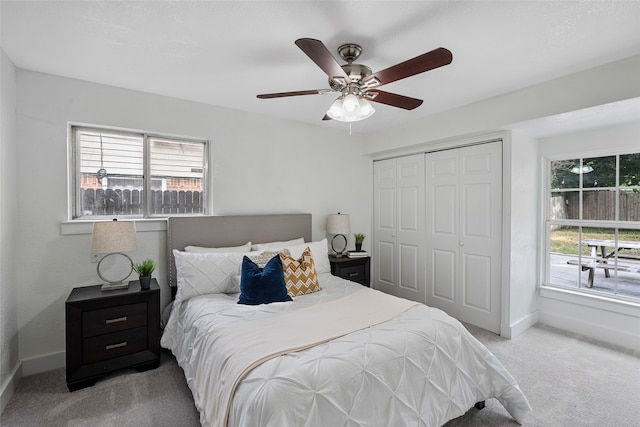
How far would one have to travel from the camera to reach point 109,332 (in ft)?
7.74

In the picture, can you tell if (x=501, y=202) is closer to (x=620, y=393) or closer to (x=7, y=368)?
(x=620, y=393)

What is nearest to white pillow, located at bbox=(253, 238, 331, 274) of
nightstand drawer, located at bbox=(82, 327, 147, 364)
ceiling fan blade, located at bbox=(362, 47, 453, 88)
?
nightstand drawer, located at bbox=(82, 327, 147, 364)

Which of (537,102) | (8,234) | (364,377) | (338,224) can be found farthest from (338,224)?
(8,234)

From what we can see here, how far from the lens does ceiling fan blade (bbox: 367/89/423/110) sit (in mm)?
2059

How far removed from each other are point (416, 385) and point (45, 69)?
3.53 m

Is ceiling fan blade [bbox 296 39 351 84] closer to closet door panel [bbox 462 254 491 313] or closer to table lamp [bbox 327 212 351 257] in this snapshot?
table lamp [bbox 327 212 351 257]

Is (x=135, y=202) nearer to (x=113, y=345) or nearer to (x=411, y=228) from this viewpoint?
(x=113, y=345)

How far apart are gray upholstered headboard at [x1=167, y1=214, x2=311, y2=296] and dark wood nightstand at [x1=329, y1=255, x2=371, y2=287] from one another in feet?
1.62

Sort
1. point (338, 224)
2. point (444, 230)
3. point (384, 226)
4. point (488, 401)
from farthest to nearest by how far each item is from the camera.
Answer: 1. point (384, 226)
2. point (338, 224)
3. point (444, 230)
4. point (488, 401)

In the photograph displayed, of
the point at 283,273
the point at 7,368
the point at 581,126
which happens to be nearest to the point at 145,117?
the point at 283,273

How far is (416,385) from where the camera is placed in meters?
1.63

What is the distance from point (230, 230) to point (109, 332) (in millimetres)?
1348

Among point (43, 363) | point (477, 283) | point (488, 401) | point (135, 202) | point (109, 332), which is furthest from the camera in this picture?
point (477, 283)

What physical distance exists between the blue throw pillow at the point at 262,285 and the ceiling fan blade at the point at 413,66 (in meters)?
1.58
